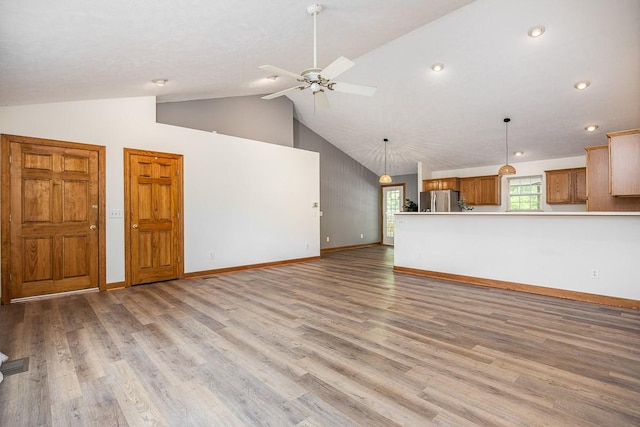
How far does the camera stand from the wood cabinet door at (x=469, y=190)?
29.9ft

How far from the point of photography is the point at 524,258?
4578 mm

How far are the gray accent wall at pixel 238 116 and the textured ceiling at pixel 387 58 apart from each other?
0.36 metres

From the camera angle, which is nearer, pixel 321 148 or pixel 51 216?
pixel 51 216

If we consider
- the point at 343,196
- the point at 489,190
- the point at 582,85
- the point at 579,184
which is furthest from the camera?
the point at 343,196

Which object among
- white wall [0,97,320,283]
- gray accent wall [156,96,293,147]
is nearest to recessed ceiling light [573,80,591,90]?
white wall [0,97,320,283]

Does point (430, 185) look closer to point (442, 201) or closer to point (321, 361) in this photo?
point (442, 201)

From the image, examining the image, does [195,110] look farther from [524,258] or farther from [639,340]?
[639,340]

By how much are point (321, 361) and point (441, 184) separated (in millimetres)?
8359

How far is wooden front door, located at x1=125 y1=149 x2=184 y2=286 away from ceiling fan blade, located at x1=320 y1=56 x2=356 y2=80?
138 inches

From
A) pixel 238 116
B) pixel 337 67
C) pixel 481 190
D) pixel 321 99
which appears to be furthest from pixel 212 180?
pixel 481 190

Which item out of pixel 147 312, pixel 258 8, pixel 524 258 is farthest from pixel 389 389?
pixel 524 258

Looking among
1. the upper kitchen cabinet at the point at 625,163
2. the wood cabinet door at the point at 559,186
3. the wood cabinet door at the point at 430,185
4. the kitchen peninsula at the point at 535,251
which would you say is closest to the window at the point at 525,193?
the wood cabinet door at the point at 559,186

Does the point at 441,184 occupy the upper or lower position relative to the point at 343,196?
upper

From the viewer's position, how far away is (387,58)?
5.68 m
